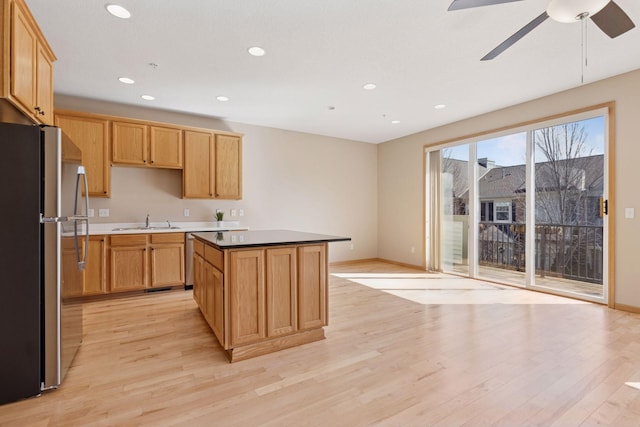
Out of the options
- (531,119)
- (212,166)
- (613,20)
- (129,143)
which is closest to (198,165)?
(212,166)

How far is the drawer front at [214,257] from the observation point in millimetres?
2445

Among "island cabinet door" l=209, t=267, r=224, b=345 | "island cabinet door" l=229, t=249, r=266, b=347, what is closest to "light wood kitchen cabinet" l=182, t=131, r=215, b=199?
"island cabinet door" l=209, t=267, r=224, b=345

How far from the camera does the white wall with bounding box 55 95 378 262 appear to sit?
15.2ft

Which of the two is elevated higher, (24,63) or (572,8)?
(572,8)

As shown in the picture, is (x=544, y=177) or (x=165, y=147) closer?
(x=544, y=177)

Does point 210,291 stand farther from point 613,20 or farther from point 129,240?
point 613,20

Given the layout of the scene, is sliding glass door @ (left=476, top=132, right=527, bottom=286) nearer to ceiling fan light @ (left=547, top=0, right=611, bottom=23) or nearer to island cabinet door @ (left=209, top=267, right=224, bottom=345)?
ceiling fan light @ (left=547, top=0, right=611, bottom=23)

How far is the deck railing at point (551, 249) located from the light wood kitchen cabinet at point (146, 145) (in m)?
5.07

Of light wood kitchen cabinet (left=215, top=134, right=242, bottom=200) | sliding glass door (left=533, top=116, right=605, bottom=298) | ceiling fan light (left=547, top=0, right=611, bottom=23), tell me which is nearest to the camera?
ceiling fan light (left=547, top=0, right=611, bottom=23)

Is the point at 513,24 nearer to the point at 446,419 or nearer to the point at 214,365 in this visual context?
the point at 446,419

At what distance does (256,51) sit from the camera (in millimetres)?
3014

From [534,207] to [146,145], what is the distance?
566 centimetres

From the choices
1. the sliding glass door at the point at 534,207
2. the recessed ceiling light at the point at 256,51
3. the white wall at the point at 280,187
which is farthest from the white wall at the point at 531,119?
the recessed ceiling light at the point at 256,51

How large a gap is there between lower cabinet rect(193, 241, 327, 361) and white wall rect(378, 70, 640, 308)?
359 cm
